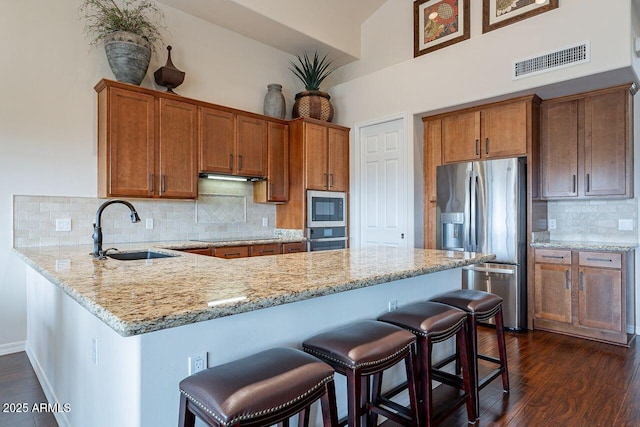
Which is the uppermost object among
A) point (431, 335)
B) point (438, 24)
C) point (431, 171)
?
point (438, 24)

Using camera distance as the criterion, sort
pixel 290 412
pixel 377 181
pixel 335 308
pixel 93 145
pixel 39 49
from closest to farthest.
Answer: pixel 290 412
pixel 335 308
pixel 39 49
pixel 93 145
pixel 377 181

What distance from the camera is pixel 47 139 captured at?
3.36 m

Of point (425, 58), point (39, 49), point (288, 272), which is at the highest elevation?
point (425, 58)

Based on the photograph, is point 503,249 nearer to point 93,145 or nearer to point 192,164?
point 192,164

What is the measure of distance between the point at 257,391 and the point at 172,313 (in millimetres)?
335

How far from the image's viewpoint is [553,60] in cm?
346

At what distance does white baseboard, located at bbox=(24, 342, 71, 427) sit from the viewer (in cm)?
198

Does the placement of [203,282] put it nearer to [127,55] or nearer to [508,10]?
[127,55]

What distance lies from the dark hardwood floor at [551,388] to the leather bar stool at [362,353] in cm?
70

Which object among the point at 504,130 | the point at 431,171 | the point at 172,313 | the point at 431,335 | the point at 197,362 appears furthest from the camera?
the point at 431,171

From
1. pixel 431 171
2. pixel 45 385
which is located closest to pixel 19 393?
pixel 45 385

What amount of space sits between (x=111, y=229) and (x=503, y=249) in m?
4.00

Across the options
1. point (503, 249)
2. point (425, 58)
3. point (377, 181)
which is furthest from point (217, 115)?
point (503, 249)

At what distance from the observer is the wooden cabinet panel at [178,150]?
376 centimetres
